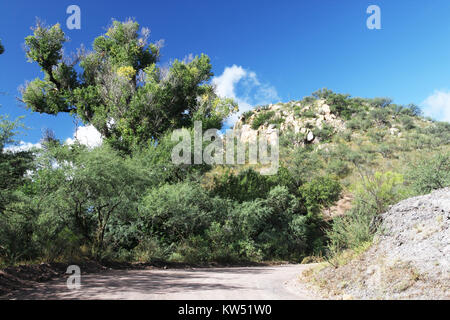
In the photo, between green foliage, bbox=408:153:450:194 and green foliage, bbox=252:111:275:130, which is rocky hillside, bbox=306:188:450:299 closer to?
green foliage, bbox=408:153:450:194

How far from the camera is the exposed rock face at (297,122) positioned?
63494mm

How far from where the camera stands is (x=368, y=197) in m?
10.7

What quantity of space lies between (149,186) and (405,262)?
12.9 metres

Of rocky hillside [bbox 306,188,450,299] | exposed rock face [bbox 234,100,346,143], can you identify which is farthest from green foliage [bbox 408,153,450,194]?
exposed rock face [bbox 234,100,346,143]

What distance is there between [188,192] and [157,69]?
1417 centimetres

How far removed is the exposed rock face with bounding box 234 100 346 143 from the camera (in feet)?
208

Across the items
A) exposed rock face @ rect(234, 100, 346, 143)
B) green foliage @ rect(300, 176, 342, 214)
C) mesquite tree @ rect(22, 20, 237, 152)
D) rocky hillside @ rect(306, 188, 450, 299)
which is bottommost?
rocky hillside @ rect(306, 188, 450, 299)

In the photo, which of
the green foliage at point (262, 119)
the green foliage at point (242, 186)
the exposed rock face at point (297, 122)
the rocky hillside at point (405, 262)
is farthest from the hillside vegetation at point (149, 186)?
the green foliage at point (262, 119)

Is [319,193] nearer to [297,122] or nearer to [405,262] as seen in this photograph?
[405,262]

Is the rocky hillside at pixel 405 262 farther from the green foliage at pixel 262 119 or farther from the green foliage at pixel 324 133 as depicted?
the green foliage at pixel 262 119

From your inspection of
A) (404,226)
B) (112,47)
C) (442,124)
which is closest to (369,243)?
(404,226)

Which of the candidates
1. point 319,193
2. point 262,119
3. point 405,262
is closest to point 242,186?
point 319,193

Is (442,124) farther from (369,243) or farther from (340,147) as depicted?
(369,243)

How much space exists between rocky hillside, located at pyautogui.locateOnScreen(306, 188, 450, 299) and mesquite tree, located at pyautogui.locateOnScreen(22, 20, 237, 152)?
17.6 metres
